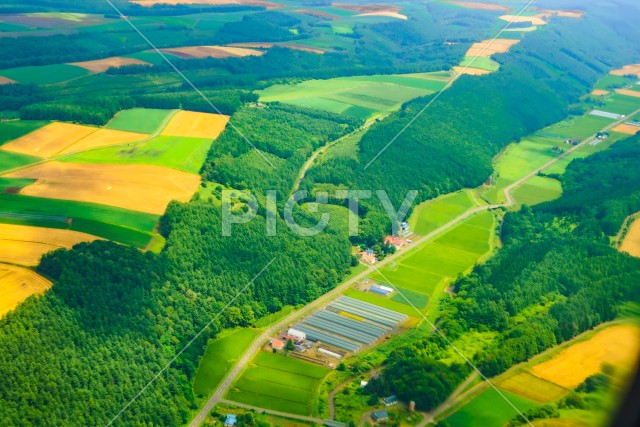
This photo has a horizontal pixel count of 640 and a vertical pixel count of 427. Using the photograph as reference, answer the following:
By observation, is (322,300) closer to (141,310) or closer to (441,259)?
(441,259)

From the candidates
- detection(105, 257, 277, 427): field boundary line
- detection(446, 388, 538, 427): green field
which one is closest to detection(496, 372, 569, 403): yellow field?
detection(446, 388, 538, 427): green field

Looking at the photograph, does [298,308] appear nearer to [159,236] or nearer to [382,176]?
[159,236]

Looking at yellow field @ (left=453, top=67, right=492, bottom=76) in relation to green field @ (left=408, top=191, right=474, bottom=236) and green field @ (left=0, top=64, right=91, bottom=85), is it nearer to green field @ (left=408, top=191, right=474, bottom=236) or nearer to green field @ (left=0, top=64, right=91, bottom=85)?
green field @ (left=408, top=191, right=474, bottom=236)

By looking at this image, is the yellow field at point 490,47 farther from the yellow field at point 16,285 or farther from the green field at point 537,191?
the yellow field at point 16,285

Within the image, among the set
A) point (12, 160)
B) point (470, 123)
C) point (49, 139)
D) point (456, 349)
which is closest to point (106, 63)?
point (49, 139)

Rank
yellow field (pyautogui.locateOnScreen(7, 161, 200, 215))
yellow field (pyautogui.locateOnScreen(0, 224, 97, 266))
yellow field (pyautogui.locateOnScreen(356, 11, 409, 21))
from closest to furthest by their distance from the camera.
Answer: yellow field (pyautogui.locateOnScreen(0, 224, 97, 266)), yellow field (pyautogui.locateOnScreen(7, 161, 200, 215)), yellow field (pyautogui.locateOnScreen(356, 11, 409, 21))
